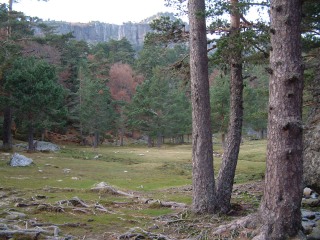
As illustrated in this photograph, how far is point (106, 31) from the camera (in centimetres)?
17762

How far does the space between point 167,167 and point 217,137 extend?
47.1m

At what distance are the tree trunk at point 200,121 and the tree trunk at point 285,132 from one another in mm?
3082

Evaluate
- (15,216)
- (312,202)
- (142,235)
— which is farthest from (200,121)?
(15,216)

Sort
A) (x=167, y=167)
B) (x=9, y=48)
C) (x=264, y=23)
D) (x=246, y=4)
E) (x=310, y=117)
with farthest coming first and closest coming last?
(x=9, y=48), (x=167, y=167), (x=310, y=117), (x=264, y=23), (x=246, y=4)

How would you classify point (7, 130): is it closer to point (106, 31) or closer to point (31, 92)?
point (31, 92)

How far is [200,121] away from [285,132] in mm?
3447

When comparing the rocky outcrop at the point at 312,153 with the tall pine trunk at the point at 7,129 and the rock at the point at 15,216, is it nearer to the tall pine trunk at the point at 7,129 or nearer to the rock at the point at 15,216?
the rock at the point at 15,216

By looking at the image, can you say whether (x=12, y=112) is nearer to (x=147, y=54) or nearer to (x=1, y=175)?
(x=1, y=175)

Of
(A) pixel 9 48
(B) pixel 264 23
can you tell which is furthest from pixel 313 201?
(A) pixel 9 48

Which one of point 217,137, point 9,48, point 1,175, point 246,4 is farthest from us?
point 217,137

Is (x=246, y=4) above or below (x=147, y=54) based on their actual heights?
below

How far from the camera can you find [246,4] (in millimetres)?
8516

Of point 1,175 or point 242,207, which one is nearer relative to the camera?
point 242,207

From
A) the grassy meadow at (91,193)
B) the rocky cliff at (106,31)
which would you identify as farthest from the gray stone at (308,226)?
the rocky cliff at (106,31)
